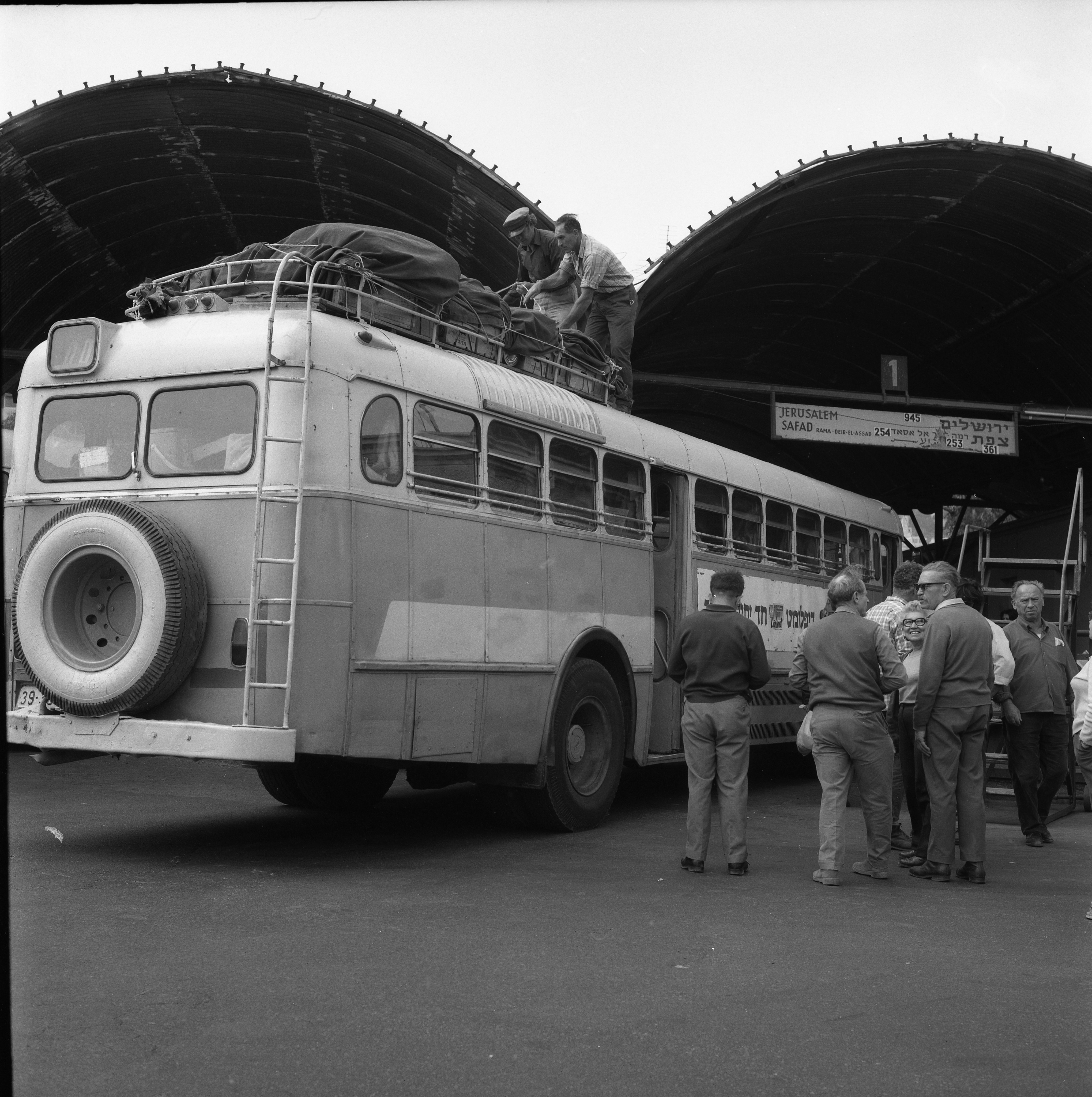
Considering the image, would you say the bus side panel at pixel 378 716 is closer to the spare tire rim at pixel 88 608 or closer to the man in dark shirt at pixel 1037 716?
the spare tire rim at pixel 88 608

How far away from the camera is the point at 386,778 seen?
1028 cm

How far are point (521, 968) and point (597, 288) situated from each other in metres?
8.16

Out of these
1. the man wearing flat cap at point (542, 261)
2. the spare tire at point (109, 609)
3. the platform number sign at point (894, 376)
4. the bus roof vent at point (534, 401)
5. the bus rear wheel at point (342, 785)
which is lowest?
the bus rear wheel at point (342, 785)

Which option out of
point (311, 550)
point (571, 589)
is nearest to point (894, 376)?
point (571, 589)

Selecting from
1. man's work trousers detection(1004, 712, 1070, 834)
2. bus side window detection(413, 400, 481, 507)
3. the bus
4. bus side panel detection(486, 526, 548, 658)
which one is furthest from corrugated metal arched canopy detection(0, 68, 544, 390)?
man's work trousers detection(1004, 712, 1070, 834)

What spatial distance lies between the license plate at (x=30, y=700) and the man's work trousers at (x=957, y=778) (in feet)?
16.7

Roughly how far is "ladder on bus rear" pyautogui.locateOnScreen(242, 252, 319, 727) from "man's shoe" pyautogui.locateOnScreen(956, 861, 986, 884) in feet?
13.1

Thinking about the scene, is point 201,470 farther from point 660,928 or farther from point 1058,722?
point 1058,722

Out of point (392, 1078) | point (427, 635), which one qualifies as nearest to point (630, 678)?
point (427, 635)

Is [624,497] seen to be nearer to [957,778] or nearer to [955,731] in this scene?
[955,731]

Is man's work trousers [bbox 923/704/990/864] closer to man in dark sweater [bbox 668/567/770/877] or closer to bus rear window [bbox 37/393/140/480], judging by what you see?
man in dark sweater [bbox 668/567/770/877]

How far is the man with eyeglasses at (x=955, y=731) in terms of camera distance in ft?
25.2

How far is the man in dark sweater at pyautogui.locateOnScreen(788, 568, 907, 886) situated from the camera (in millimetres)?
7590

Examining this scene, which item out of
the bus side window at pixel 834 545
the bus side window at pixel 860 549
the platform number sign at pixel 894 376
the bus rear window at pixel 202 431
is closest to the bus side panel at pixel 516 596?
the bus rear window at pixel 202 431
